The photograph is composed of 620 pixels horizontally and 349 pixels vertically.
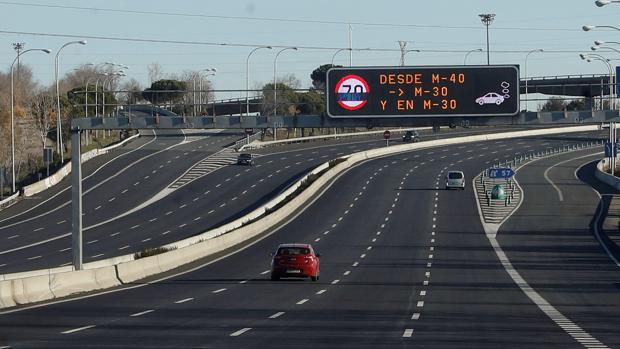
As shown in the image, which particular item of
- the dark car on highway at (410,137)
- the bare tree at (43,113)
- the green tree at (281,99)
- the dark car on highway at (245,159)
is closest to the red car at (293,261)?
the green tree at (281,99)

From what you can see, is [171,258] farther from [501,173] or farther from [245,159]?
[245,159]

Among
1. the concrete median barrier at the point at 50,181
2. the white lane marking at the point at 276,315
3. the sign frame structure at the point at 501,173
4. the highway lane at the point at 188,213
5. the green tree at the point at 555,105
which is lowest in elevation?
the highway lane at the point at 188,213

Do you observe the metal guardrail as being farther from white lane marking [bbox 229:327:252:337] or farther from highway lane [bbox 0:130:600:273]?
white lane marking [bbox 229:327:252:337]

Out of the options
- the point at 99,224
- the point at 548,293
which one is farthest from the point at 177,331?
the point at 99,224

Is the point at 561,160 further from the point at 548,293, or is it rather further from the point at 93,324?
the point at 93,324

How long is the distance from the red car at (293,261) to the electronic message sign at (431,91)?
5289mm

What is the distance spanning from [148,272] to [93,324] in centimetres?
2034

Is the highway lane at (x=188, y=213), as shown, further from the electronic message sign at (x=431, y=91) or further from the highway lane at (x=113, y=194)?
the electronic message sign at (x=431, y=91)

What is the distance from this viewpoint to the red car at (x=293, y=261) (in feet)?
140

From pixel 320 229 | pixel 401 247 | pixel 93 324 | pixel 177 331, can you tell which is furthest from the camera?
pixel 320 229

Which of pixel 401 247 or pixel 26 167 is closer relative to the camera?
pixel 401 247

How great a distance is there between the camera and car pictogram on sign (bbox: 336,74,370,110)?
4145 cm

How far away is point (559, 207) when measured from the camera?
85812 millimetres

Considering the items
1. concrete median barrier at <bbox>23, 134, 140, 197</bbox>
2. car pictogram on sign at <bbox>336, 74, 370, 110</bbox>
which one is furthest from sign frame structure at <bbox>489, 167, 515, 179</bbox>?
car pictogram on sign at <bbox>336, 74, 370, 110</bbox>
